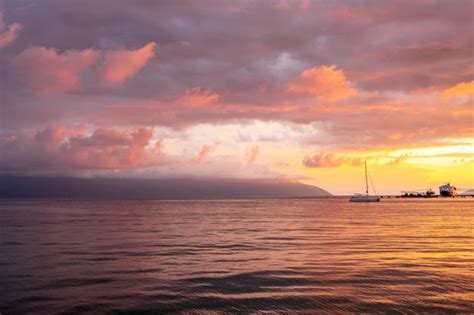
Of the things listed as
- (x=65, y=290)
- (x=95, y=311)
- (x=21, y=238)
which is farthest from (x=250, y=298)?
(x=21, y=238)

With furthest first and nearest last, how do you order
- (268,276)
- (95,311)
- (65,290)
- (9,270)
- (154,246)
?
(154,246) → (9,270) → (268,276) → (65,290) → (95,311)

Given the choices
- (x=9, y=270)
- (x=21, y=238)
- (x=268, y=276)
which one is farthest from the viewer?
(x=21, y=238)

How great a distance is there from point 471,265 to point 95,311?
102ft

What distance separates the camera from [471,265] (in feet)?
116

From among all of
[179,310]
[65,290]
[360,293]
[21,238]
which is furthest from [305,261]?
[21,238]

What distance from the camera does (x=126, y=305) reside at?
23344mm

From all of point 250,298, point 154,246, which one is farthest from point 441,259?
point 154,246

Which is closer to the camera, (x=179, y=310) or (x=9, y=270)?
(x=179, y=310)

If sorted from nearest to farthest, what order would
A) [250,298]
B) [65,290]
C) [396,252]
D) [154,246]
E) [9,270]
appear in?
[250,298] < [65,290] < [9,270] < [396,252] < [154,246]

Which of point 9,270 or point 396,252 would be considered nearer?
point 9,270

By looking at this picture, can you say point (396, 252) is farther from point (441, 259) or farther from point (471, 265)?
point (471, 265)

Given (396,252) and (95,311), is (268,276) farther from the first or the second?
(396,252)

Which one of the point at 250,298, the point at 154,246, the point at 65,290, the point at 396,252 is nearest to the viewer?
the point at 250,298

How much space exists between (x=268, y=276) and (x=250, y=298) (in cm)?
659
